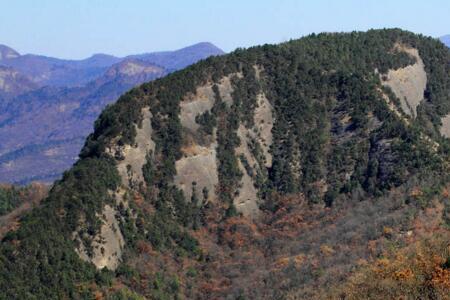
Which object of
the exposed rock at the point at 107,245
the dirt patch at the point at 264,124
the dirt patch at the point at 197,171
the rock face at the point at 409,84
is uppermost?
the rock face at the point at 409,84

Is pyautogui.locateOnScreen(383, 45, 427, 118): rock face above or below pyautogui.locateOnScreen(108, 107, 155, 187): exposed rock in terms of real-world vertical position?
above

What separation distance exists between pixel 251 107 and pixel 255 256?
38.4m

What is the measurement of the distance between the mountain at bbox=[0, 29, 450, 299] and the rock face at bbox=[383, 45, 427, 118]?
505 mm

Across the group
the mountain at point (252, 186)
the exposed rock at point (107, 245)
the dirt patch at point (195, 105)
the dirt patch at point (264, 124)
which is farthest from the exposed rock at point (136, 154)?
the dirt patch at point (264, 124)

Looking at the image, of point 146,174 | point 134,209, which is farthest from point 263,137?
point 134,209

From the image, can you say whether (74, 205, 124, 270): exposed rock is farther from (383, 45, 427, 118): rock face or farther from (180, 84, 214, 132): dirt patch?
(383, 45, 427, 118): rock face

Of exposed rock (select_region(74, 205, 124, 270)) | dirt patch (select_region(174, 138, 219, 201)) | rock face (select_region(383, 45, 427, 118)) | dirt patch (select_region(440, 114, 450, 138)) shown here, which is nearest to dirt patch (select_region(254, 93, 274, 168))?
dirt patch (select_region(174, 138, 219, 201))

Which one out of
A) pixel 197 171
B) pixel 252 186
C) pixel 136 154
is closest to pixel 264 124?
pixel 252 186

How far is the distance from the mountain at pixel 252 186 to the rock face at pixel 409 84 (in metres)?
0.51

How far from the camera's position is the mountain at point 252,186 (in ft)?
334

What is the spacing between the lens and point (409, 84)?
174 meters

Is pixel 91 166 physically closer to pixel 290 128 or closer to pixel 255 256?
pixel 255 256

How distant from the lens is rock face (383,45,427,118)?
556 ft

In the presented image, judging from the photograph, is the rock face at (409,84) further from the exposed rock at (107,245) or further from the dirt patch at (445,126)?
the exposed rock at (107,245)
